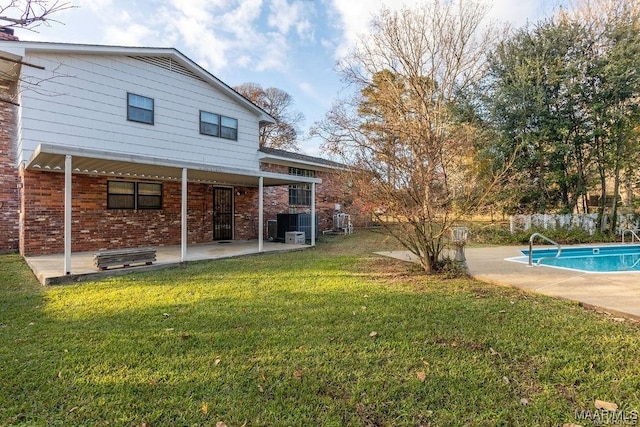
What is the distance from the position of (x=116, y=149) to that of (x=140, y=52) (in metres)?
3.13

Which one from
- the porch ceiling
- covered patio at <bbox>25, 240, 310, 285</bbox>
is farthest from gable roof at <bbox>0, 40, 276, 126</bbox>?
covered patio at <bbox>25, 240, 310, 285</bbox>

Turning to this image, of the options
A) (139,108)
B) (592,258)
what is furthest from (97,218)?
(592,258)

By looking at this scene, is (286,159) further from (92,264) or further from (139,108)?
(92,264)

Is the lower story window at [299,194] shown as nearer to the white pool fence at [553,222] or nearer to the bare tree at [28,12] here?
the white pool fence at [553,222]

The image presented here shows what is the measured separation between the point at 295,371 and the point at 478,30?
1590 centimetres

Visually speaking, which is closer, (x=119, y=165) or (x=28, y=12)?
(x=28, y=12)

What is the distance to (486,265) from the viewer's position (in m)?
7.85

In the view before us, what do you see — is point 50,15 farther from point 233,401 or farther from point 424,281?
point 424,281

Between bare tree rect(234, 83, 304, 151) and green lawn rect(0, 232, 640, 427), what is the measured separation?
24204 mm

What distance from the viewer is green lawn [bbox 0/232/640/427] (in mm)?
2381

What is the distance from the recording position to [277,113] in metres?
29.7

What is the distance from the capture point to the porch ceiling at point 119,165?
660 cm

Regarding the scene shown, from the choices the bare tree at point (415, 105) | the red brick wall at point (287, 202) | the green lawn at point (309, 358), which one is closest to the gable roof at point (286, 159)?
the red brick wall at point (287, 202)

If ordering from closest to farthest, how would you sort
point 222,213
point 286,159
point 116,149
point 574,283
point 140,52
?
point 574,283 → point 116,149 → point 140,52 → point 222,213 → point 286,159
